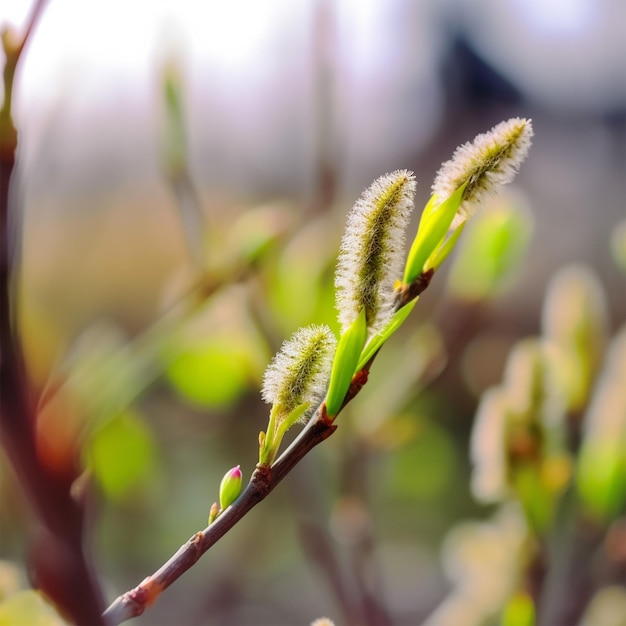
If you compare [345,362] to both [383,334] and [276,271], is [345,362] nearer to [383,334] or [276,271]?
[383,334]

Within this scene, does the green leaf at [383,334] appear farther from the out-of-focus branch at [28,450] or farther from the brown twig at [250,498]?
the out-of-focus branch at [28,450]

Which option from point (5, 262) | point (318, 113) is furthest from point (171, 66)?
point (5, 262)

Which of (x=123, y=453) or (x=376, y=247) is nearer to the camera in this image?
(x=376, y=247)

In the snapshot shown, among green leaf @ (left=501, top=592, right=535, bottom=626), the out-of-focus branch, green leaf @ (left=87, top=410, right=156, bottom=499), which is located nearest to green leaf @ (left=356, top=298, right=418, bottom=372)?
the out-of-focus branch

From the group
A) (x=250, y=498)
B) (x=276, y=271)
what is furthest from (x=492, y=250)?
(x=250, y=498)

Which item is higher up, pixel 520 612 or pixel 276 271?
pixel 276 271

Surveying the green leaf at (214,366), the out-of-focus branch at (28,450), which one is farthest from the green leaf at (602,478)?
the out-of-focus branch at (28,450)

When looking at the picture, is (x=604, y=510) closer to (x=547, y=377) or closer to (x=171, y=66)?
(x=547, y=377)
